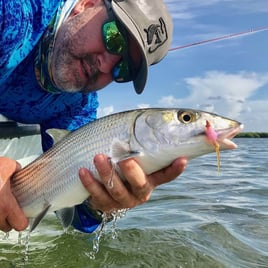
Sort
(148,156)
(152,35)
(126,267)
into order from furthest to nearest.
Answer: (126,267)
(152,35)
(148,156)

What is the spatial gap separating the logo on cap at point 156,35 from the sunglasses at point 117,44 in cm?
15

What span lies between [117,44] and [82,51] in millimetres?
262

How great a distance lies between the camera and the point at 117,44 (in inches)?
125

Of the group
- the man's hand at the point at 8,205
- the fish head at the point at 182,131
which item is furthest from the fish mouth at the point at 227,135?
the man's hand at the point at 8,205

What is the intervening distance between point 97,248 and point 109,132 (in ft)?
5.55

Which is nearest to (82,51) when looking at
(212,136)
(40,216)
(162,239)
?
(40,216)

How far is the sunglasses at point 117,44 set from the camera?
313 centimetres

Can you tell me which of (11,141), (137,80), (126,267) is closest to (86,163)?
(137,80)

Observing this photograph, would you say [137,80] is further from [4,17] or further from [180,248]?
[180,248]

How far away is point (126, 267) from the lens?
11.9 feet

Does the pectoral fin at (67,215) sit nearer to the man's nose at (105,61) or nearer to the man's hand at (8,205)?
the man's hand at (8,205)

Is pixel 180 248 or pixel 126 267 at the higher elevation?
pixel 126 267

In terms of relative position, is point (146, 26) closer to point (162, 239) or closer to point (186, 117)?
point (186, 117)

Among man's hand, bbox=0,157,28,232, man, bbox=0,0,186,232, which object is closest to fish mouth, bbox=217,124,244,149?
man, bbox=0,0,186,232
